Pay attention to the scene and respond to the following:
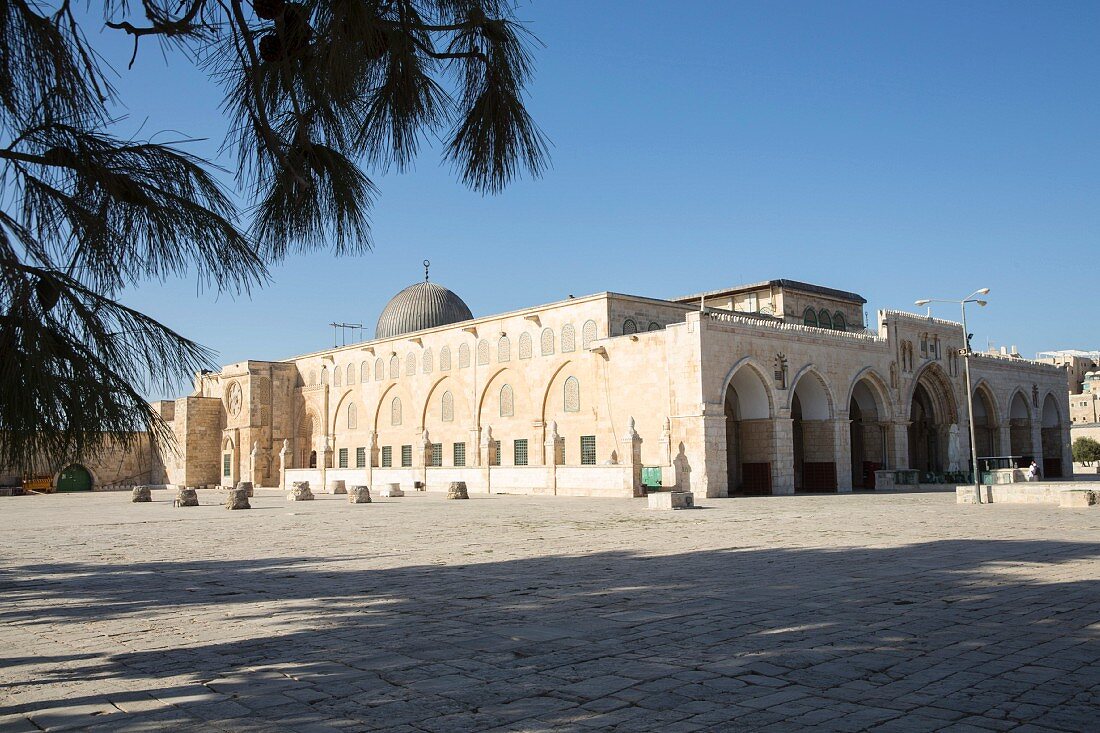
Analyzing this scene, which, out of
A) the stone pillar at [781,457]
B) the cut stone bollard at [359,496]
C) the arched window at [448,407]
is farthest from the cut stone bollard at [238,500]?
the stone pillar at [781,457]

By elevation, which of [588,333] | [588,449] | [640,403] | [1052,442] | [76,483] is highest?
[588,333]

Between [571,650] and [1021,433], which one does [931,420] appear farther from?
[571,650]

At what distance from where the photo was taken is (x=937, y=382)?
38.5 meters

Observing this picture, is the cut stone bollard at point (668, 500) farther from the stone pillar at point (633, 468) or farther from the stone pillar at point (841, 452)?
the stone pillar at point (841, 452)

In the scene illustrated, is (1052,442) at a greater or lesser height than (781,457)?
greater

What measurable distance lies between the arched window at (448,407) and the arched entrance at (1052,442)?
31.6 meters

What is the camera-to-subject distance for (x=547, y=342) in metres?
34.6

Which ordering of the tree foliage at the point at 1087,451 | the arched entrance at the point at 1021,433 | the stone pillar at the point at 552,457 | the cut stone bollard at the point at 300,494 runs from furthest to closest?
the tree foliage at the point at 1087,451 → the arched entrance at the point at 1021,433 → the stone pillar at the point at 552,457 → the cut stone bollard at the point at 300,494

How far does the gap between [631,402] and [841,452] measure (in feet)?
26.3

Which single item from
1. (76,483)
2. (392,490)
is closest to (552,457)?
(392,490)

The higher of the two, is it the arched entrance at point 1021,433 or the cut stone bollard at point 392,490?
the arched entrance at point 1021,433

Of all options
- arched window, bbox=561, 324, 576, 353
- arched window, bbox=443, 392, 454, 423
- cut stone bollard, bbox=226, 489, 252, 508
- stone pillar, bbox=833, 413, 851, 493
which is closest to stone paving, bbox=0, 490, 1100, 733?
cut stone bollard, bbox=226, 489, 252, 508

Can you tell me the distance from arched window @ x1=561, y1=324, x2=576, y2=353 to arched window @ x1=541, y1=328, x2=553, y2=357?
2.16 feet

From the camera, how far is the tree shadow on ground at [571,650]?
415cm
